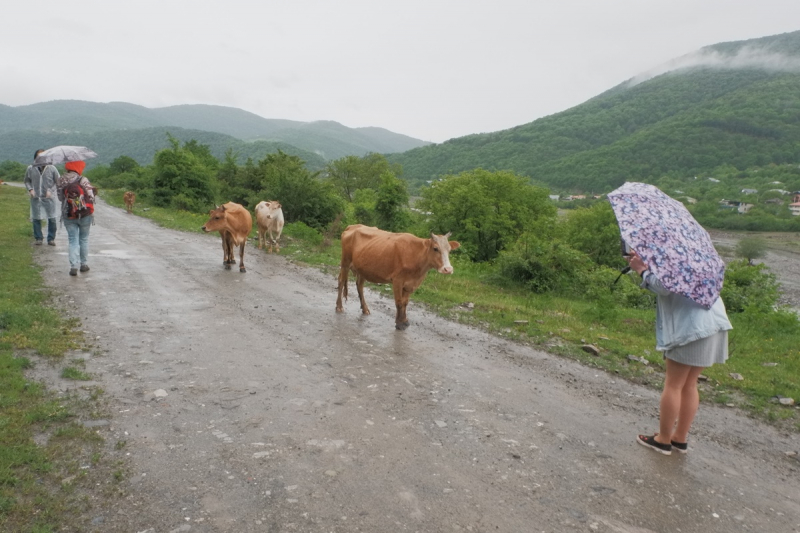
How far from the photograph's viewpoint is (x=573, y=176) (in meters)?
130

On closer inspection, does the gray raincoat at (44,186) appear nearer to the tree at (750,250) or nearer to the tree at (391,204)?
the tree at (391,204)

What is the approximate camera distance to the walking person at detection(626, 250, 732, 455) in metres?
4.54

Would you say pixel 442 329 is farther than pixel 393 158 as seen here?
No

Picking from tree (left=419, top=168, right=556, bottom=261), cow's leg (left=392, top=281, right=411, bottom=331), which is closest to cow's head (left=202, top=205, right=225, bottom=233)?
cow's leg (left=392, top=281, right=411, bottom=331)

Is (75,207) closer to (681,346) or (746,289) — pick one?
(681,346)

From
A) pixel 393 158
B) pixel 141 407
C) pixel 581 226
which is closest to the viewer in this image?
pixel 141 407

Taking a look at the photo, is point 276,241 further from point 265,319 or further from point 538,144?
point 538,144

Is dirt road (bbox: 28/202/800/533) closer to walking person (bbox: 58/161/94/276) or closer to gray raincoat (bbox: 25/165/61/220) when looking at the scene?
walking person (bbox: 58/161/94/276)

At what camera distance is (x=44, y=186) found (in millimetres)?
13734

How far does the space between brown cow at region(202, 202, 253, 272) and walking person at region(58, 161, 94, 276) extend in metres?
2.73

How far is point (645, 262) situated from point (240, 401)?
13.6 ft

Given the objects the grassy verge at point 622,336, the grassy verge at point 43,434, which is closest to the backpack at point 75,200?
the grassy verge at point 43,434

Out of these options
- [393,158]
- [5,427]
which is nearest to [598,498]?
[5,427]

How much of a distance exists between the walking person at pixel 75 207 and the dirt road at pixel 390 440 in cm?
333
